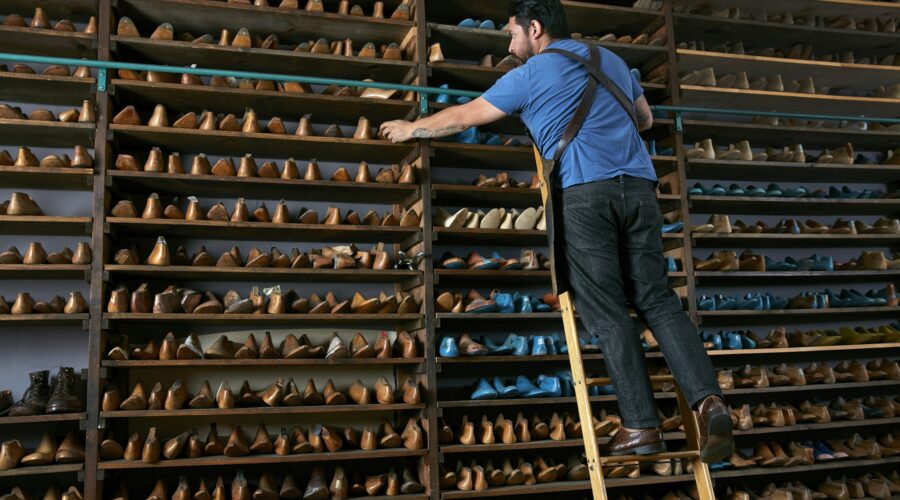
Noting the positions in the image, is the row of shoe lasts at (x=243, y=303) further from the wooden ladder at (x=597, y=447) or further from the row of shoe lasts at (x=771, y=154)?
the row of shoe lasts at (x=771, y=154)

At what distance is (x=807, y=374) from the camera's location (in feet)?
14.4

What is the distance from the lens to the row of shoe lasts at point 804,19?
4.83m

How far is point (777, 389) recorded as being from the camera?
4.17 m

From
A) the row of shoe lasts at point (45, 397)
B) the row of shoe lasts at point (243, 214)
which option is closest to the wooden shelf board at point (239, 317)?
the row of shoe lasts at point (45, 397)

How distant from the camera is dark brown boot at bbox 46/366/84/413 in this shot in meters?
3.20

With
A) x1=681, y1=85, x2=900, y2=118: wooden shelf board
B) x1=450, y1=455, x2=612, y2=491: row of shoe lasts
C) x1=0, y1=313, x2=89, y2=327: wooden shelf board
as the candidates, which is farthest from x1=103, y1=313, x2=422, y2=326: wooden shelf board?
x1=681, y1=85, x2=900, y2=118: wooden shelf board

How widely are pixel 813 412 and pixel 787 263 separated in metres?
0.91

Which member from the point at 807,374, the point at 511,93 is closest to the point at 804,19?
the point at 807,374

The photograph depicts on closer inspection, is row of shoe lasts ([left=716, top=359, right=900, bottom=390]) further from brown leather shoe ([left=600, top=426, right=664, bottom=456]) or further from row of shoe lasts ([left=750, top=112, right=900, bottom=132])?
brown leather shoe ([left=600, top=426, right=664, bottom=456])

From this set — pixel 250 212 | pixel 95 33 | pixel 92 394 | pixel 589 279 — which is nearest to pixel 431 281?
pixel 250 212

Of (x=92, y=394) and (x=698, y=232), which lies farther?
(x=698, y=232)

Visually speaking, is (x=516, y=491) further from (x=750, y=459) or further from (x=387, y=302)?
(x=750, y=459)

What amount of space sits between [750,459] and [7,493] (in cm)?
385

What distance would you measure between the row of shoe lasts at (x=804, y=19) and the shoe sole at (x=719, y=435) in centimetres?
340
